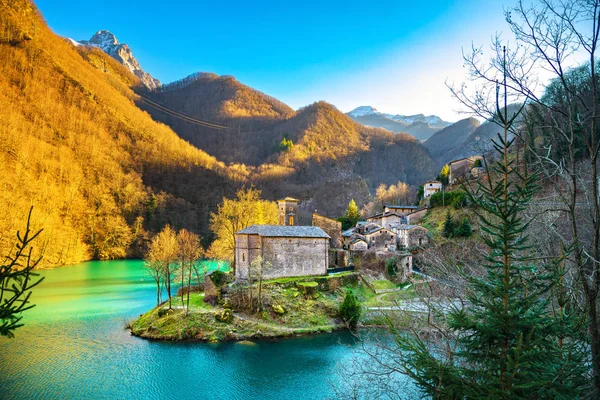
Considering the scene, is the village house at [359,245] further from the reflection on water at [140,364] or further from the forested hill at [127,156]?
the forested hill at [127,156]

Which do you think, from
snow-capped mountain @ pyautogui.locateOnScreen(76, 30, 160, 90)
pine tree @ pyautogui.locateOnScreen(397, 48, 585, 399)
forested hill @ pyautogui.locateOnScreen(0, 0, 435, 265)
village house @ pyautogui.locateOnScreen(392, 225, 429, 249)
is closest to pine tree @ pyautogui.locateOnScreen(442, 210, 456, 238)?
village house @ pyautogui.locateOnScreen(392, 225, 429, 249)

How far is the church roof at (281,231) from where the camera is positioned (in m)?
23.8

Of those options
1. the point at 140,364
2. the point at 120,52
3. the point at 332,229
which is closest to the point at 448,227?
the point at 332,229

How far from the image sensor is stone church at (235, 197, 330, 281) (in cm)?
2336

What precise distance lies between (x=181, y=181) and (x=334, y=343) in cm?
5961

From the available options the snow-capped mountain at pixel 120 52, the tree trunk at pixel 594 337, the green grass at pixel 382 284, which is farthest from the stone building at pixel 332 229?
the snow-capped mountain at pixel 120 52

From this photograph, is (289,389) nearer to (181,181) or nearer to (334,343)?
(334,343)

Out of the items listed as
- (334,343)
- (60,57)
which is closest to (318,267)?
(334,343)

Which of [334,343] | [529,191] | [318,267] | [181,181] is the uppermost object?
[181,181]

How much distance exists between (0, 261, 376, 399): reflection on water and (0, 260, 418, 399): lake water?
4 cm

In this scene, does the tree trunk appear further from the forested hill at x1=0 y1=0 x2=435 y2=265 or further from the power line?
the power line

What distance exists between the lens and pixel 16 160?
43.9 meters

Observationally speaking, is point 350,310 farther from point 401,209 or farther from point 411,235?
point 401,209

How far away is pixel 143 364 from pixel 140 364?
0.13m
